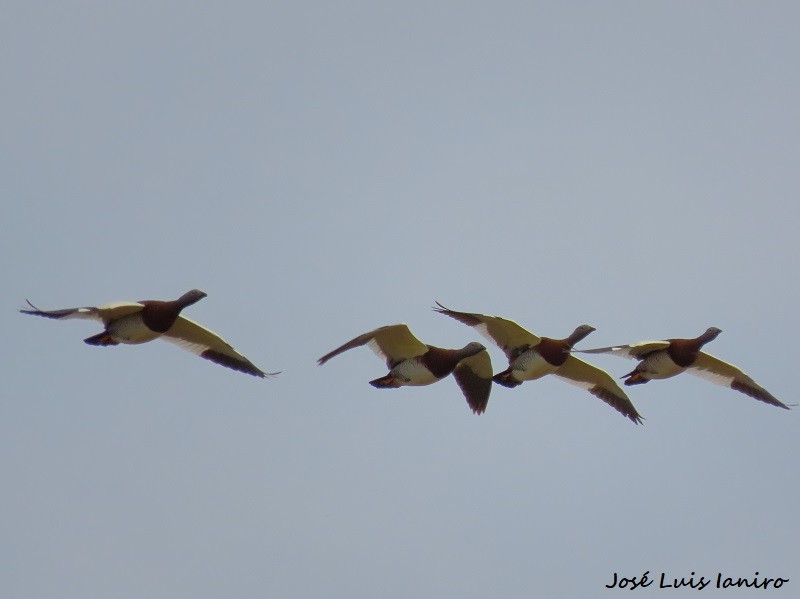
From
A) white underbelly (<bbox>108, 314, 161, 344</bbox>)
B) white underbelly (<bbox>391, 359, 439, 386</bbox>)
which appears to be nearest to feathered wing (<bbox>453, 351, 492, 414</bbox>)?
white underbelly (<bbox>391, 359, 439, 386</bbox>)

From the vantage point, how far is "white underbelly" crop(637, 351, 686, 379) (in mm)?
24125

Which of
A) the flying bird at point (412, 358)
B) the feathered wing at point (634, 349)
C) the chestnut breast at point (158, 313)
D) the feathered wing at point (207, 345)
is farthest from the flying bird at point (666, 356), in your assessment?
the chestnut breast at point (158, 313)

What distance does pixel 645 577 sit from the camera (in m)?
20.7

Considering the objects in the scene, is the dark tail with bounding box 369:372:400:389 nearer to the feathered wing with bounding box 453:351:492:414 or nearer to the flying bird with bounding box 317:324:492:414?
the flying bird with bounding box 317:324:492:414

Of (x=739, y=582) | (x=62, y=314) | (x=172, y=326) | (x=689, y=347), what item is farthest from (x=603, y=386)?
(x=62, y=314)

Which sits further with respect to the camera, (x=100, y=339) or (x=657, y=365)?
(x=657, y=365)

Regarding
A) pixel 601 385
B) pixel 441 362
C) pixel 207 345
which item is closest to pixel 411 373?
pixel 441 362

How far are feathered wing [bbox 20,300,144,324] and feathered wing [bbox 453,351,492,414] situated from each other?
5109mm

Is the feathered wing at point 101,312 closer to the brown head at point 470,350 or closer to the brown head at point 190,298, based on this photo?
the brown head at point 190,298

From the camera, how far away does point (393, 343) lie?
22312 mm

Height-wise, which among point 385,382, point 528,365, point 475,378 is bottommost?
point 385,382

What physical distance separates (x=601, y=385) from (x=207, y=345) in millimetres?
6635

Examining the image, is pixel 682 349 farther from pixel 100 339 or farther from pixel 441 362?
pixel 100 339

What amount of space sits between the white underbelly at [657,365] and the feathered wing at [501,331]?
6.29 ft
